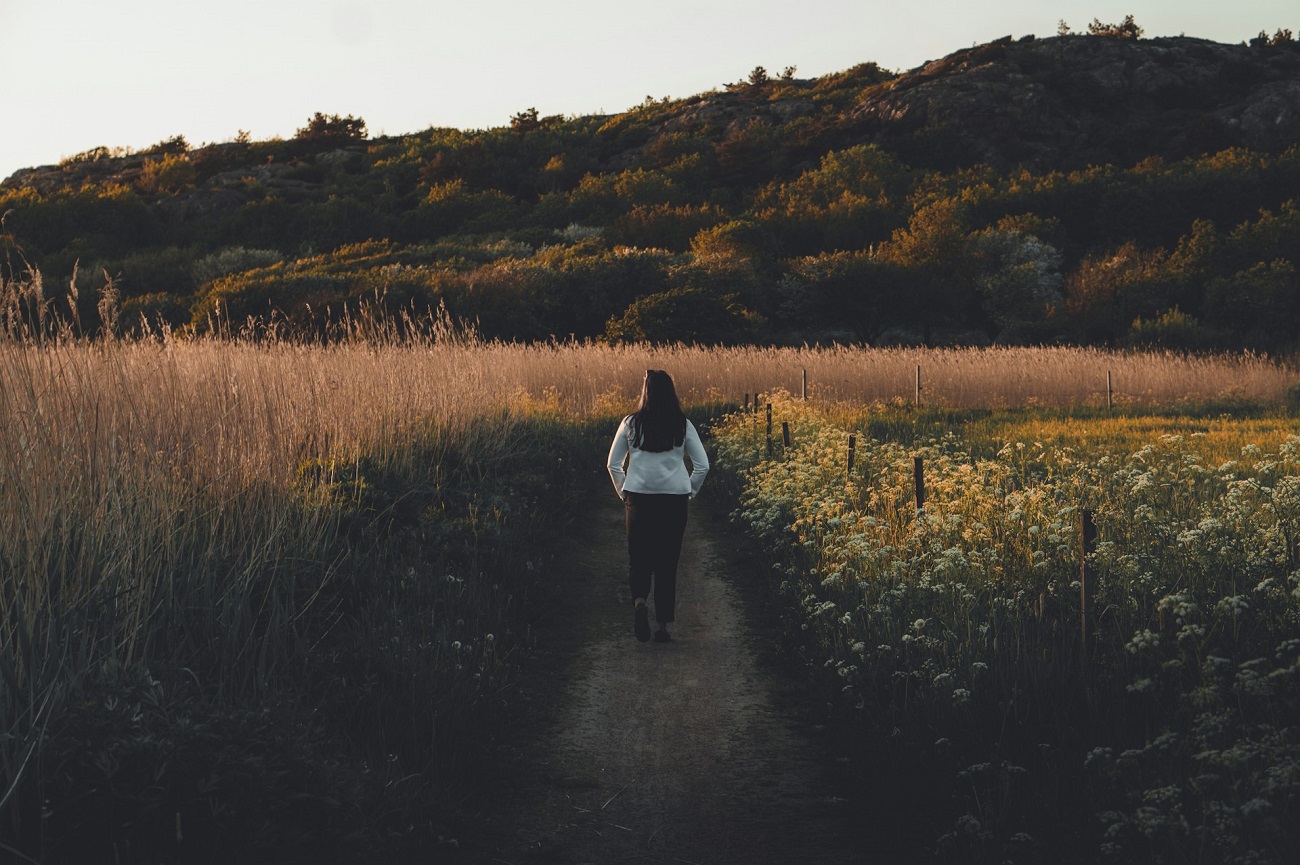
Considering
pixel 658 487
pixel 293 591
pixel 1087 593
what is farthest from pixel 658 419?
pixel 1087 593

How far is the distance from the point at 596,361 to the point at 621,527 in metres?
11.2

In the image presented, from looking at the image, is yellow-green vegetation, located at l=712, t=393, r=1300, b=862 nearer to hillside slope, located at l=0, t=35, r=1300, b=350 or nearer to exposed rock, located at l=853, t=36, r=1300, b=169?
hillside slope, located at l=0, t=35, r=1300, b=350

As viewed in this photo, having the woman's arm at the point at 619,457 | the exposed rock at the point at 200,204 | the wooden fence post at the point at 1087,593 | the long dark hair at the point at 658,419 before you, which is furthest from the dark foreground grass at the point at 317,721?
the exposed rock at the point at 200,204

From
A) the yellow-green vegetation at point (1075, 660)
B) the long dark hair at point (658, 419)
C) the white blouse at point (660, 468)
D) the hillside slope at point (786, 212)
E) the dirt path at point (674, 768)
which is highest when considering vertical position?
the hillside slope at point (786, 212)

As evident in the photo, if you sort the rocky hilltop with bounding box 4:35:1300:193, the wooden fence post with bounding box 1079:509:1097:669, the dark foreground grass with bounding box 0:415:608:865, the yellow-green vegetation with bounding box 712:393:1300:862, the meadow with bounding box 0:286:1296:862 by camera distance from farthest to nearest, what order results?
the rocky hilltop with bounding box 4:35:1300:193 → the wooden fence post with bounding box 1079:509:1097:669 → the yellow-green vegetation with bounding box 712:393:1300:862 → the meadow with bounding box 0:286:1296:862 → the dark foreground grass with bounding box 0:415:608:865

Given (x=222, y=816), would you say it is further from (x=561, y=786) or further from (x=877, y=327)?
(x=877, y=327)

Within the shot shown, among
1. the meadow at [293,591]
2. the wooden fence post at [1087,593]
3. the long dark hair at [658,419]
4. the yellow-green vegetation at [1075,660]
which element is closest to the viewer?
the meadow at [293,591]

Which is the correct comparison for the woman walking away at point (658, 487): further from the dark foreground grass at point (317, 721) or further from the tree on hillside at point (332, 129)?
the tree on hillside at point (332, 129)

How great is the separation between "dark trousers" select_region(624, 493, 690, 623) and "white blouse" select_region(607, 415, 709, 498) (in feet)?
0.27

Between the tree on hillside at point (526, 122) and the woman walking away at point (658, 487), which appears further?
the tree on hillside at point (526, 122)

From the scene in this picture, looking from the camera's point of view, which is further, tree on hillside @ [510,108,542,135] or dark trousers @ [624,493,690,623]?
tree on hillside @ [510,108,542,135]

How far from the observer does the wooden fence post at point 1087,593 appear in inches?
210

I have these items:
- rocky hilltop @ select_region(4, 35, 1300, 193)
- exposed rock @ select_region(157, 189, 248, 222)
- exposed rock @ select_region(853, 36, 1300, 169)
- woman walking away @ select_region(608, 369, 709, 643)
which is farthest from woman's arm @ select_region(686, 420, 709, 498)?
exposed rock @ select_region(853, 36, 1300, 169)

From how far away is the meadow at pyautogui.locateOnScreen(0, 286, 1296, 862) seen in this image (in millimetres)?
3414
